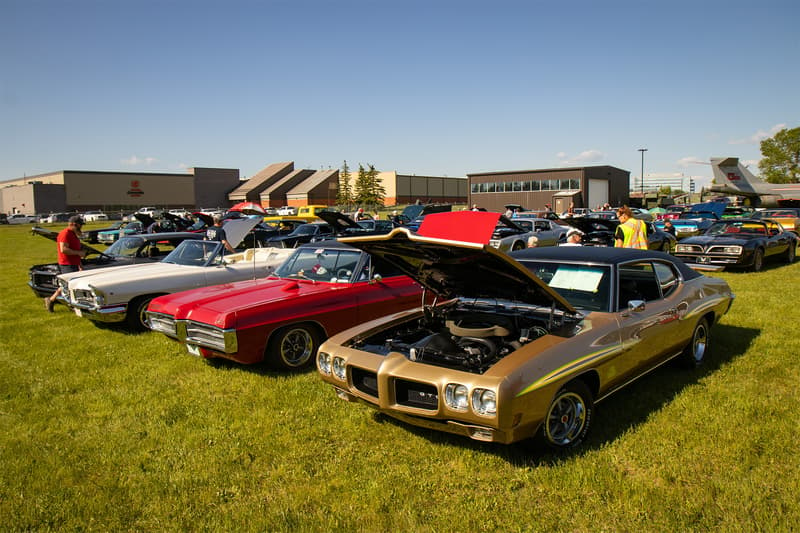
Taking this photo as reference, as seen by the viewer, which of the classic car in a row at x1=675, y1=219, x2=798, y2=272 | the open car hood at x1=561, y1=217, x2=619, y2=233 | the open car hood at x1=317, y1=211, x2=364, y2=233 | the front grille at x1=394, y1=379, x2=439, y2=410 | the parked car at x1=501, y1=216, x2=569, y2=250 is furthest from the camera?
the parked car at x1=501, y1=216, x2=569, y2=250

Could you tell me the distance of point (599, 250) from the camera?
5266 mm

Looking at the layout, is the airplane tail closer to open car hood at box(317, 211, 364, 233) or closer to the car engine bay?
open car hood at box(317, 211, 364, 233)

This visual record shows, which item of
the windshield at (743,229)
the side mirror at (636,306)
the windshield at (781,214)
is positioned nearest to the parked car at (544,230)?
the windshield at (743,229)

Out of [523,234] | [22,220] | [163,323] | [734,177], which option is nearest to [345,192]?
[22,220]

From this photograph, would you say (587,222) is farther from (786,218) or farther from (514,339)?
(786,218)

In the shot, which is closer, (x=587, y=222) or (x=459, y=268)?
(x=459, y=268)

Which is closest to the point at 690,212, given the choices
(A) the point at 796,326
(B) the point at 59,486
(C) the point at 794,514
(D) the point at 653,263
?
(A) the point at 796,326

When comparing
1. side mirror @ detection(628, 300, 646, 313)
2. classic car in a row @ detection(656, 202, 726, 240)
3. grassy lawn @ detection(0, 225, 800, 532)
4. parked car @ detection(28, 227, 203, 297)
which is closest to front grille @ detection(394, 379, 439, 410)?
grassy lawn @ detection(0, 225, 800, 532)

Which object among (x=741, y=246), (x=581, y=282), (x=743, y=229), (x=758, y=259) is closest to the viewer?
(x=581, y=282)

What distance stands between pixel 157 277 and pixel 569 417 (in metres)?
6.63

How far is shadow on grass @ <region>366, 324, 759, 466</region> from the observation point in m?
3.79

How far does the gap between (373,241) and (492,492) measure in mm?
1989

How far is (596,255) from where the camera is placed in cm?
503

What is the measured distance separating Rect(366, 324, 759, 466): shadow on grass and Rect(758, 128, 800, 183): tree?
90278 mm
